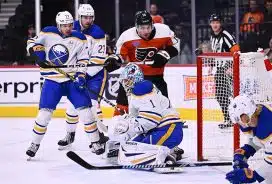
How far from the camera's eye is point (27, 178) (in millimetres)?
5078

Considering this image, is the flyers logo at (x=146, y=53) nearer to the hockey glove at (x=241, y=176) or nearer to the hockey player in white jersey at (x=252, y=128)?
the hockey player in white jersey at (x=252, y=128)

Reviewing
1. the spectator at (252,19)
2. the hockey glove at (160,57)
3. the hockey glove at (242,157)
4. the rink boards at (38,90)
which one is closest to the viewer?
the hockey glove at (242,157)

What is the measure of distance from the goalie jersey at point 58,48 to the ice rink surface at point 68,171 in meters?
0.65

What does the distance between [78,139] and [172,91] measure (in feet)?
5.72

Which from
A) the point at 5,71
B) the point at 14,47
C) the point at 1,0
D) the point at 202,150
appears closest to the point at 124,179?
the point at 202,150

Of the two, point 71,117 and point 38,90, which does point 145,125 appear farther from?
point 38,90

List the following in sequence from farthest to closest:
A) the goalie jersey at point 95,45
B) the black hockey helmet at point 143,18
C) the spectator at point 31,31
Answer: the spectator at point 31,31, the goalie jersey at point 95,45, the black hockey helmet at point 143,18

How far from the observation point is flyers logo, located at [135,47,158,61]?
570cm

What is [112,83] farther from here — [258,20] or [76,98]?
[76,98]

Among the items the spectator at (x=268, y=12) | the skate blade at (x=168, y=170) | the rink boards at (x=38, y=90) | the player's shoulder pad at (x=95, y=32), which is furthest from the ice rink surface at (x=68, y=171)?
the spectator at (x=268, y=12)

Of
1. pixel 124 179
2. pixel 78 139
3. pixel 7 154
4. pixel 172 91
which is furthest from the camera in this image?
pixel 172 91

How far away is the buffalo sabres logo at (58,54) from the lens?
570cm

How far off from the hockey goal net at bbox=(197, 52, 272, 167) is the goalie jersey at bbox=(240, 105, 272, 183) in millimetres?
1130

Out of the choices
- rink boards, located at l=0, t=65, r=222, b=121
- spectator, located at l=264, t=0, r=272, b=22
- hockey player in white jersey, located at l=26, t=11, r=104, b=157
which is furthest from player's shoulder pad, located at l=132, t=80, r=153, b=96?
spectator, located at l=264, t=0, r=272, b=22
